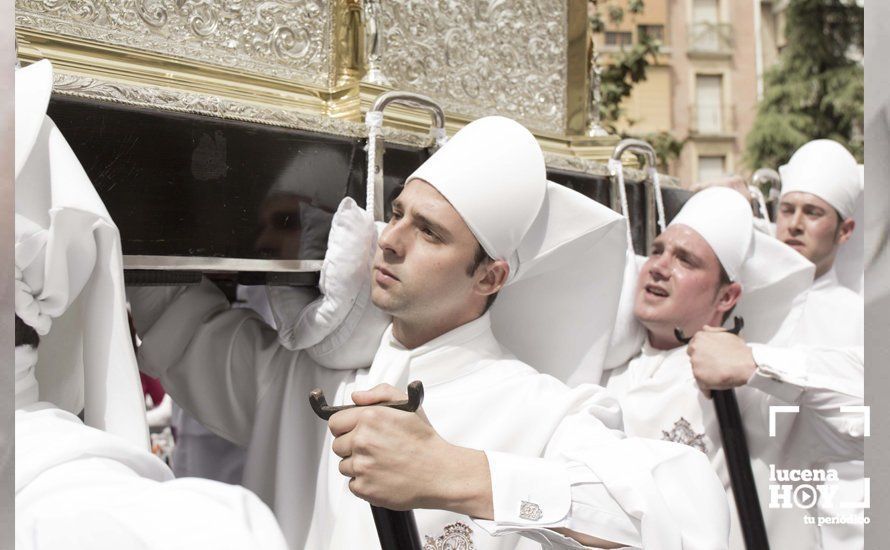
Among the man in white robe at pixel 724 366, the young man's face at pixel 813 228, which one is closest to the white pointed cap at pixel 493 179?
the man in white robe at pixel 724 366

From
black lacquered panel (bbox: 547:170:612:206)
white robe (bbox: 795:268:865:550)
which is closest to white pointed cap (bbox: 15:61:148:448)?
black lacquered panel (bbox: 547:170:612:206)

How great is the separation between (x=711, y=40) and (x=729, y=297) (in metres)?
19.0

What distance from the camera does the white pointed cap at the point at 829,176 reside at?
3.64 metres

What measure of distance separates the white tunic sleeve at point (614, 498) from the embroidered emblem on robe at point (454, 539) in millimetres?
296

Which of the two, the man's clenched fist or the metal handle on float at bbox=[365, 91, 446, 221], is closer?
the metal handle on float at bbox=[365, 91, 446, 221]

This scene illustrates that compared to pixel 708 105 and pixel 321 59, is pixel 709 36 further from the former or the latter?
pixel 321 59

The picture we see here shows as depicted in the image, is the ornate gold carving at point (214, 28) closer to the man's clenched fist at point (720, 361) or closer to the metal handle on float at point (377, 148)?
the metal handle on float at point (377, 148)

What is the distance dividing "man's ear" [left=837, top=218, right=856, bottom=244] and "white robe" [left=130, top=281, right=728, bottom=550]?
2.12 m

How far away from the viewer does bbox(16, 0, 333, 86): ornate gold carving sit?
5.74ft

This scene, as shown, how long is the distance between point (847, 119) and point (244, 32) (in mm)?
14563

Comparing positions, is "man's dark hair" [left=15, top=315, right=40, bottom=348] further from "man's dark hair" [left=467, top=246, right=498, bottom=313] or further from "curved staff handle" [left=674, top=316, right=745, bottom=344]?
"curved staff handle" [left=674, top=316, right=745, bottom=344]

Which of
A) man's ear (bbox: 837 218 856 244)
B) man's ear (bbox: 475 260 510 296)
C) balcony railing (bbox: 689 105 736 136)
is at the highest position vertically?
balcony railing (bbox: 689 105 736 136)

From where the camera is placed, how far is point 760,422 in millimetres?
2740

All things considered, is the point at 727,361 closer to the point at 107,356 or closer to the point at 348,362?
the point at 348,362
